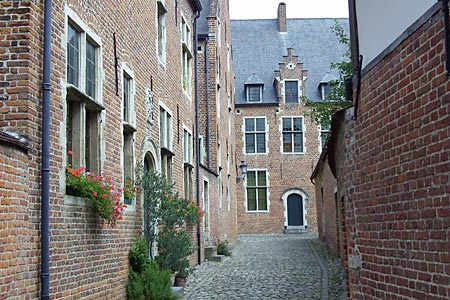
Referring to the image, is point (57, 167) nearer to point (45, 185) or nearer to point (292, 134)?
point (45, 185)

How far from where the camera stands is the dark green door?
36.7 metres

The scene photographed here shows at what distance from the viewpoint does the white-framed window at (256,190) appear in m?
37.0

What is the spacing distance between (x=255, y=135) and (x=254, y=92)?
264cm

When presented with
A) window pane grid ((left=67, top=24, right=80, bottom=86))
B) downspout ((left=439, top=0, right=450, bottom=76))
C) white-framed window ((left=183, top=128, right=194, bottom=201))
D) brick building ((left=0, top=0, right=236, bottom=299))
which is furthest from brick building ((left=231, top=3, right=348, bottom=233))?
downspout ((left=439, top=0, right=450, bottom=76))

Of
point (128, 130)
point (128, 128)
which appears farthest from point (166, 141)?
point (128, 128)

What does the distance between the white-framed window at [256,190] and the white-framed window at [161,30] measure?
77.2 feet

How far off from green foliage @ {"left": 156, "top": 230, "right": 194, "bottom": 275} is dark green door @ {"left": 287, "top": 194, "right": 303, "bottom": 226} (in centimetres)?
2511

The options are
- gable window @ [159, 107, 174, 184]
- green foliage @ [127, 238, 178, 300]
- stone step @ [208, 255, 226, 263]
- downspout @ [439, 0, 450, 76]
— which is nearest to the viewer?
downspout @ [439, 0, 450, 76]

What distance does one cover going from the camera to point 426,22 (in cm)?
468

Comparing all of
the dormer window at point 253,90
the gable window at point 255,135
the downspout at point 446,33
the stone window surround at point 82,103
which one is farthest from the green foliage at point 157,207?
the dormer window at point 253,90

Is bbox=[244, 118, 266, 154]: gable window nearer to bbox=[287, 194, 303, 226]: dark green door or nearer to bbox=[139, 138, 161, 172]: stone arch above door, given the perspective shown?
bbox=[287, 194, 303, 226]: dark green door

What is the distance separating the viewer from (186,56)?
17641 millimetres

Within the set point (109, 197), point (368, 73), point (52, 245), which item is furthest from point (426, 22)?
point (109, 197)

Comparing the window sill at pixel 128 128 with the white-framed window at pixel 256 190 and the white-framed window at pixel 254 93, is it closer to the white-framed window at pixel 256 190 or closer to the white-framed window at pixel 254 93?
the white-framed window at pixel 256 190
